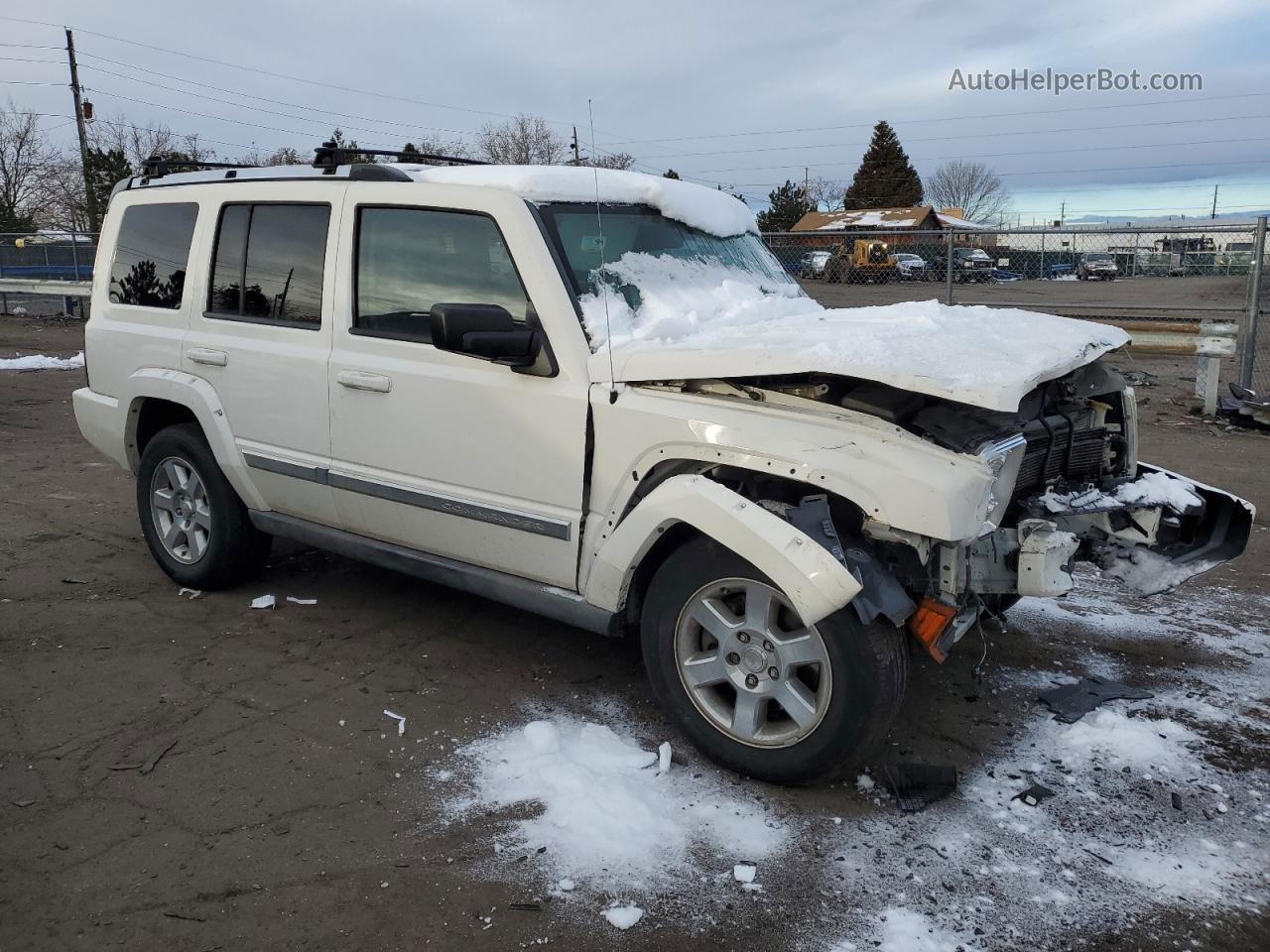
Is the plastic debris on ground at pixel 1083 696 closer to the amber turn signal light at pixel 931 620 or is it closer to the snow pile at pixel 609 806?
the amber turn signal light at pixel 931 620

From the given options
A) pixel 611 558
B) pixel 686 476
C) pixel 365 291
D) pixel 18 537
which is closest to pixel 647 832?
pixel 611 558

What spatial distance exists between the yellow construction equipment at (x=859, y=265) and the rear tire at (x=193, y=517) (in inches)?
359

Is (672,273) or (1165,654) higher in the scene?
(672,273)

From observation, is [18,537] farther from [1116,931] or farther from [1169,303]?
[1169,303]

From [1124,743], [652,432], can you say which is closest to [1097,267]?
[1124,743]

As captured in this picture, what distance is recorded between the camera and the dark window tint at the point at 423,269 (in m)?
3.71

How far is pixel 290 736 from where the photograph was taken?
142 inches

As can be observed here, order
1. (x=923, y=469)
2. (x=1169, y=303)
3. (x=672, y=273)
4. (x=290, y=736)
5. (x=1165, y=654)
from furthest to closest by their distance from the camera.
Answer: (x=1169, y=303)
(x=1165, y=654)
(x=672, y=273)
(x=290, y=736)
(x=923, y=469)

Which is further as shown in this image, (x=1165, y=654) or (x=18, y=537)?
(x=18, y=537)

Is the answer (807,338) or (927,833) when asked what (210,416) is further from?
(927,833)

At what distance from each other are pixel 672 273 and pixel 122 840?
2.80 meters

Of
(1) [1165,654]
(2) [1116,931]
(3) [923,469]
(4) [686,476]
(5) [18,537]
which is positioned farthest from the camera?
(5) [18,537]

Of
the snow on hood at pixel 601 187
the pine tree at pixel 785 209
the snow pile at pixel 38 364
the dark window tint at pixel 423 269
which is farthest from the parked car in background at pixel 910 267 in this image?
the pine tree at pixel 785 209

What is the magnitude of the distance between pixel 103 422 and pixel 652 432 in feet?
11.6
